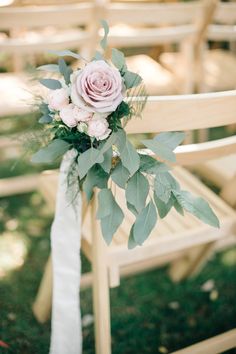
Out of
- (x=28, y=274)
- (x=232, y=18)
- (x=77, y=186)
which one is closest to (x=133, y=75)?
(x=77, y=186)

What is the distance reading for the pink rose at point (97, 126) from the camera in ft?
3.87

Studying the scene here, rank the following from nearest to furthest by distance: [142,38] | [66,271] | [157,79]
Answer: [66,271] < [142,38] < [157,79]

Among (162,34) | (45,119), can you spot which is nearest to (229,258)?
(162,34)

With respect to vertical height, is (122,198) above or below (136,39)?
below

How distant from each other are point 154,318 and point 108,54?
158cm

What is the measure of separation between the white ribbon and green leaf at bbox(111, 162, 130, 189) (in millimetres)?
199

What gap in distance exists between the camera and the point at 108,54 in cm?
291

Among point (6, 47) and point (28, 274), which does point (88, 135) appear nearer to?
point (28, 274)

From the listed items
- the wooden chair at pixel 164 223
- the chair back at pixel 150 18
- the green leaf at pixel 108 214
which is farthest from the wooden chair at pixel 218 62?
→ the green leaf at pixel 108 214

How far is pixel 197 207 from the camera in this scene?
4.31ft

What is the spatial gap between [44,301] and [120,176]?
0.98 meters

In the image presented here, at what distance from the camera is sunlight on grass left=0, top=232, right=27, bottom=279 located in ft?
7.84

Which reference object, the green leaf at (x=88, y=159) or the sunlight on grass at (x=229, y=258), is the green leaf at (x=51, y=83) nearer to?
the green leaf at (x=88, y=159)

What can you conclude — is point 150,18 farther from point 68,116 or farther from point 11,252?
point 68,116
